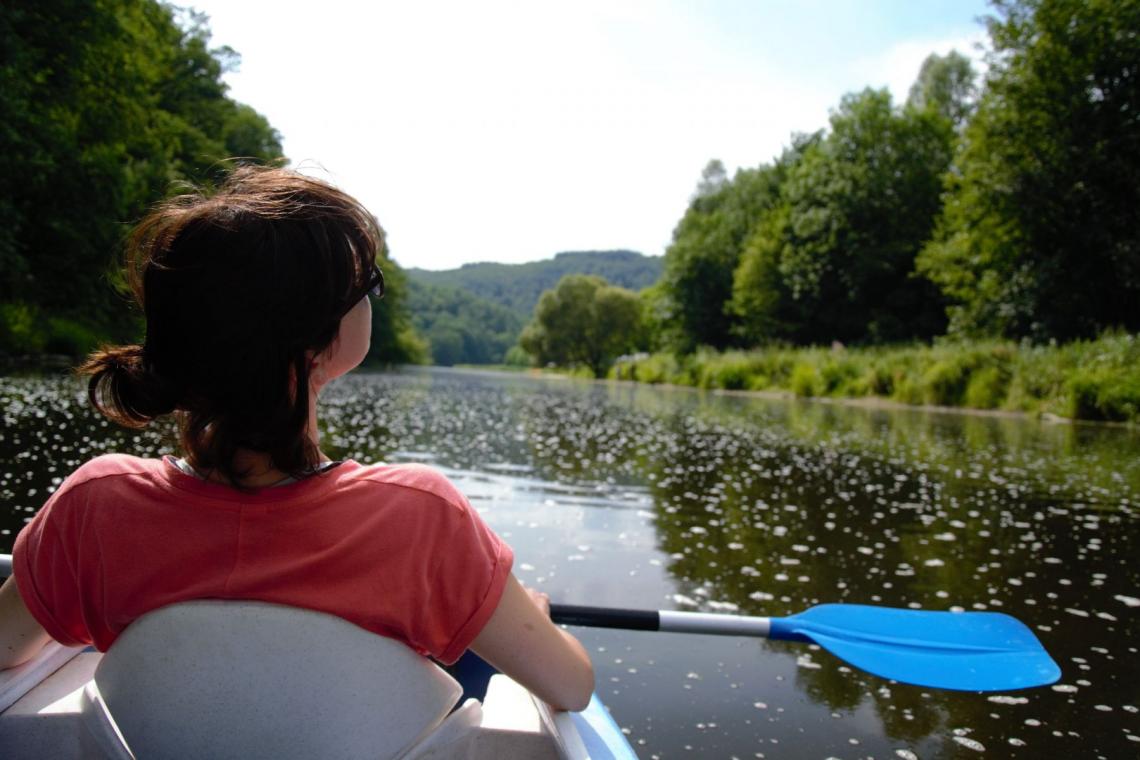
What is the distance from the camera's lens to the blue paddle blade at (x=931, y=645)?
9.57 feet

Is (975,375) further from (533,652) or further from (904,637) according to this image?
(533,652)

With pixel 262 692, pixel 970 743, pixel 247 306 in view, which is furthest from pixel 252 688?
pixel 970 743

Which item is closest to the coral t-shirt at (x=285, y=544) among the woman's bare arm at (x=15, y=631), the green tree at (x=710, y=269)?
the woman's bare arm at (x=15, y=631)

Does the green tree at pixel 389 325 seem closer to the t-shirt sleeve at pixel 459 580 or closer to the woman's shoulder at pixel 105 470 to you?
the woman's shoulder at pixel 105 470

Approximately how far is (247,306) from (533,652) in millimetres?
739

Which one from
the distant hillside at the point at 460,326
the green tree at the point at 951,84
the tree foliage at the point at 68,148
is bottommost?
the distant hillside at the point at 460,326

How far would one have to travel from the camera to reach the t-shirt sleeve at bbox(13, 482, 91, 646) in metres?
1.30

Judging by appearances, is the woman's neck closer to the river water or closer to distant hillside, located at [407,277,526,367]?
the river water

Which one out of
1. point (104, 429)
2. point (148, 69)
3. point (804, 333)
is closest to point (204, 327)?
point (104, 429)

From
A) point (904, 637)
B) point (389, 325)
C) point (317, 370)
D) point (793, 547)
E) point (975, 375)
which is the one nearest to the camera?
point (317, 370)

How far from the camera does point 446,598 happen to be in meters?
1.31

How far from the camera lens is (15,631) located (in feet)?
4.93

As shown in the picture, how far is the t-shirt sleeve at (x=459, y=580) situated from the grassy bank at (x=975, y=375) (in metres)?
19.9

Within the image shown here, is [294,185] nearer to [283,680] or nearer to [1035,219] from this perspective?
[283,680]
